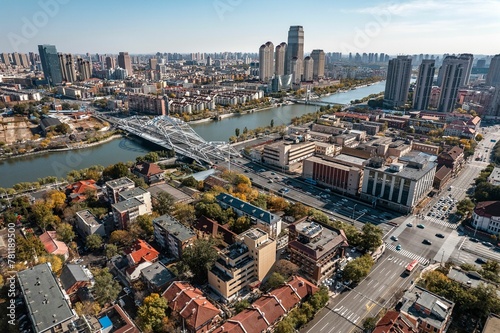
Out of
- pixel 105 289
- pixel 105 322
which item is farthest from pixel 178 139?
pixel 105 322

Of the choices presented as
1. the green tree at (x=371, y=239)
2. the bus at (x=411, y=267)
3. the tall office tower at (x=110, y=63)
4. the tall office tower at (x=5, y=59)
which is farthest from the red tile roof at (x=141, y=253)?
the tall office tower at (x=5, y=59)

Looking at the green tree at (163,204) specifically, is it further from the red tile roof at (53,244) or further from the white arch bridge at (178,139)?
the white arch bridge at (178,139)

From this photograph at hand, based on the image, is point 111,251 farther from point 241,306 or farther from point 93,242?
point 241,306

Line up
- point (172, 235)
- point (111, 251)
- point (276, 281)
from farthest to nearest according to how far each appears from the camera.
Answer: point (172, 235)
point (111, 251)
point (276, 281)

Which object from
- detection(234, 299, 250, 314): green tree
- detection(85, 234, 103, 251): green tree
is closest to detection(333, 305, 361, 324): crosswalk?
detection(234, 299, 250, 314): green tree

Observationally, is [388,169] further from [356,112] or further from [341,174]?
[356,112]

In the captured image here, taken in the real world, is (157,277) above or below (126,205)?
below
